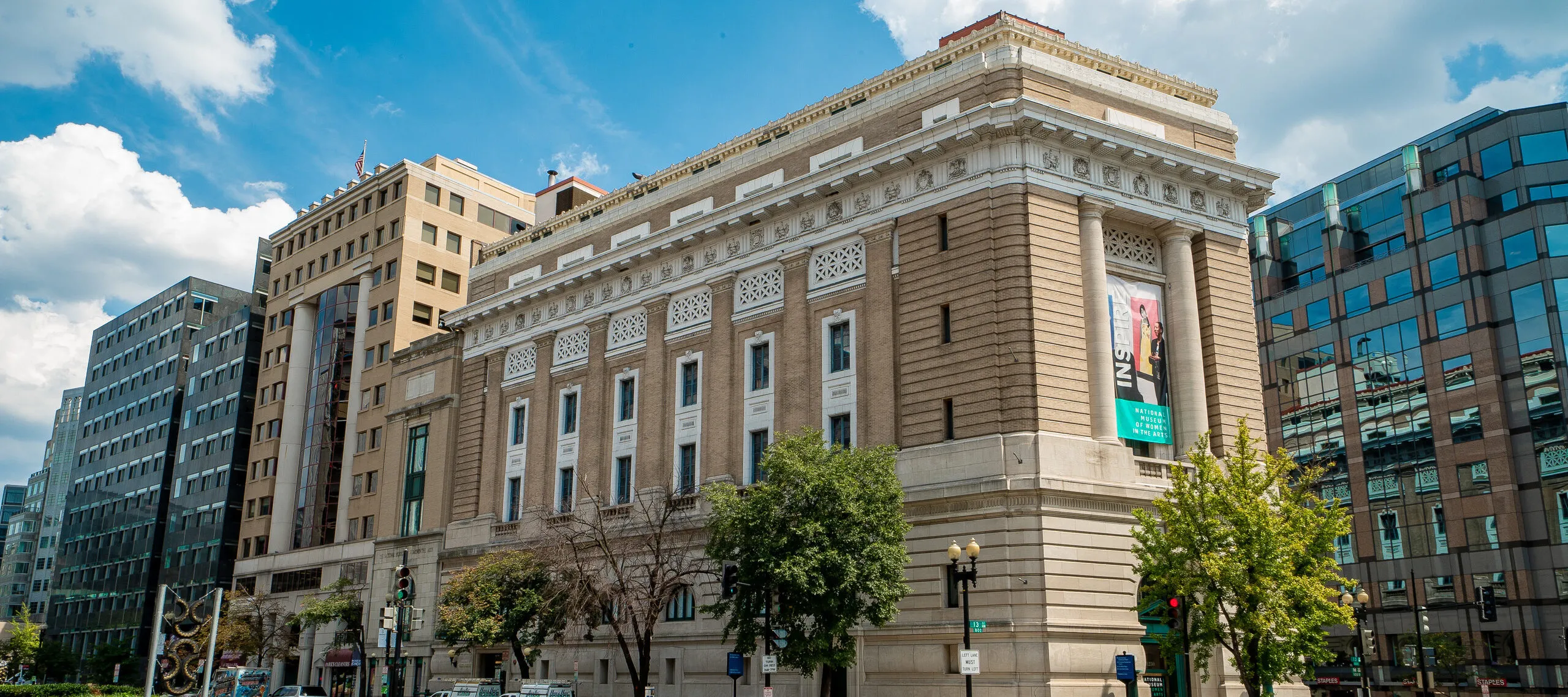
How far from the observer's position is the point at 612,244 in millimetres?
56375

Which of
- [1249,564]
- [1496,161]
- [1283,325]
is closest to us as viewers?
[1249,564]

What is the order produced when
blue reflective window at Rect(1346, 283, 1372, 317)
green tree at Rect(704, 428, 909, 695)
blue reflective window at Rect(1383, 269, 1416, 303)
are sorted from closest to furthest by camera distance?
green tree at Rect(704, 428, 909, 695)
blue reflective window at Rect(1383, 269, 1416, 303)
blue reflective window at Rect(1346, 283, 1372, 317)

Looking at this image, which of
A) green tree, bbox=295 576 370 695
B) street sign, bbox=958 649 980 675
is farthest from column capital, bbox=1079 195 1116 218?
green tree, bbox=295 576 370 695

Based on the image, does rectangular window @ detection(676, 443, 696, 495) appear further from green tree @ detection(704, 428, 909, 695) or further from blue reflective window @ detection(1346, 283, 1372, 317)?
blue reflective window @ detection(1346, 283, 1372, 317)

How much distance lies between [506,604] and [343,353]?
37.5 meters

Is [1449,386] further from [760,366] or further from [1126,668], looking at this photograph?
[760,366]

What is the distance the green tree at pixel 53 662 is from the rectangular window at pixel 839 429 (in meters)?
79.3

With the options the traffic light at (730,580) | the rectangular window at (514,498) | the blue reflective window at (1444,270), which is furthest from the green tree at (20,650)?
the blue reflective window at (1444,270)

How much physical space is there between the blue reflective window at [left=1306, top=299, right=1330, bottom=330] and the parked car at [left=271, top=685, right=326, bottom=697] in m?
60.3

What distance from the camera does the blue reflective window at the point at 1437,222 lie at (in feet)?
214

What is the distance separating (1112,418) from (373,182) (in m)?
58.2

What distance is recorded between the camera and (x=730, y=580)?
3659cm

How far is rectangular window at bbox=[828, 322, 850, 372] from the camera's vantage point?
43969mm

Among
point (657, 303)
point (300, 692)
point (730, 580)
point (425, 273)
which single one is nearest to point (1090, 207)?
point (730, 580)
